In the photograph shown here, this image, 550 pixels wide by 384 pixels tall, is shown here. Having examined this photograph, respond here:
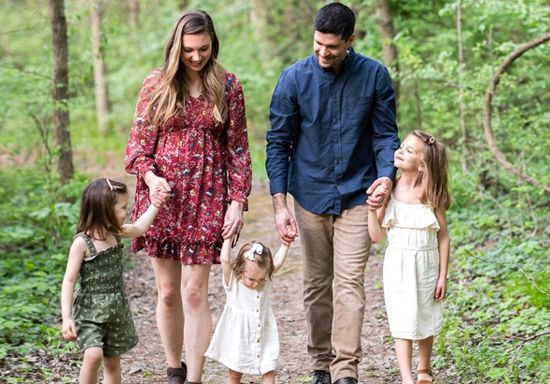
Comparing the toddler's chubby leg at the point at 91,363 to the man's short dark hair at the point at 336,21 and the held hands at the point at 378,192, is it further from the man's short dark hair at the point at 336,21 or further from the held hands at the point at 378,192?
the man's short dark hair at the point at 336,21

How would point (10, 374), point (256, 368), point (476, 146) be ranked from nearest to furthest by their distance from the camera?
1. point (256, 368)
2. point (10, 374)
3. point (476, 146)

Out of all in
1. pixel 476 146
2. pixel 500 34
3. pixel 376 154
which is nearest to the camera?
pixel 376 154

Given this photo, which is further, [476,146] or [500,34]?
[500,34]

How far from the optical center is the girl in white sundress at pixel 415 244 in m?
4.34

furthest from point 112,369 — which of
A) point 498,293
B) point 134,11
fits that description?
point 134,11

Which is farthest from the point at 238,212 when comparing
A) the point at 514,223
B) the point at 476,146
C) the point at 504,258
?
the point at 476,146

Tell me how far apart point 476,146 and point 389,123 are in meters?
4.43

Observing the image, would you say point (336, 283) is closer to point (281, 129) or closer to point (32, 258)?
point (281, 129)

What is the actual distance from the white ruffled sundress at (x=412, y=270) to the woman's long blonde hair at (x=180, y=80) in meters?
1.19

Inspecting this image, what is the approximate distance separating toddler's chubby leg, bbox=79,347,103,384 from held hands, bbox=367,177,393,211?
1648 millimetres

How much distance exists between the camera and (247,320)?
4.28 meters

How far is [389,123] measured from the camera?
4.51 metres

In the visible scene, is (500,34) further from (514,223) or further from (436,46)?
(514,223)

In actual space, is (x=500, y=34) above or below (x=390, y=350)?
above
